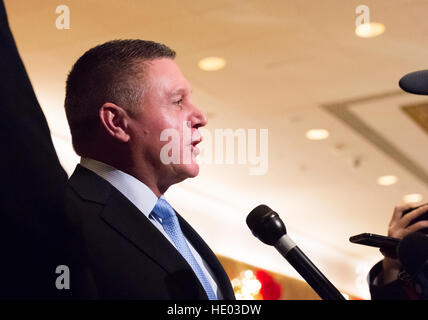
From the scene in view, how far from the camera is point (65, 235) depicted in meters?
0.33

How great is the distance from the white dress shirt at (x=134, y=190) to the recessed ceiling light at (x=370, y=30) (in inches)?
112

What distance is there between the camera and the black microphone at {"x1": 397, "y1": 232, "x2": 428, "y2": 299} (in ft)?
2.00

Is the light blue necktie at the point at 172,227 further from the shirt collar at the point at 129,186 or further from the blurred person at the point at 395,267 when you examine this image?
the blurred person at the point at 395,267

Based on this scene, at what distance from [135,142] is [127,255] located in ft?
0.92

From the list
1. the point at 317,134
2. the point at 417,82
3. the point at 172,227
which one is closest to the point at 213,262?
the point at 172,227

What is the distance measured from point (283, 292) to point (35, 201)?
7.78 metres

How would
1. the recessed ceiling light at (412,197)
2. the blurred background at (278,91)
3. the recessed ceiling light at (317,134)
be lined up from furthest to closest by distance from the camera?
the recessed ceiling light at (412,197) → the recessed ceiling light at (317,134) → the blurred background at (278,91)

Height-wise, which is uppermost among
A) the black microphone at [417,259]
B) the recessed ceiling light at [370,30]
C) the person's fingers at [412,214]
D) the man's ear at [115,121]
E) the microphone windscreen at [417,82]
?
the recessed ceiling light at [370,30]

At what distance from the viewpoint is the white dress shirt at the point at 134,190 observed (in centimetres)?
90

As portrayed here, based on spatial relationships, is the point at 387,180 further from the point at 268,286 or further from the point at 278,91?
the point at 278,91

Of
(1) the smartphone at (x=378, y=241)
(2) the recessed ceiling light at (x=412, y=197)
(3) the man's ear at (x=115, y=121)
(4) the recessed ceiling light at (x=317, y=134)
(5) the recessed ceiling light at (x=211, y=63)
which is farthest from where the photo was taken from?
(2) the recessed ceiling light at (x=412, y=197)

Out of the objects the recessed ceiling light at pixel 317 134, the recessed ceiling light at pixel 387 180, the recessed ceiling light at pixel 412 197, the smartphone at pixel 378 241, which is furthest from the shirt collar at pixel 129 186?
the recessed ceiling light at pixel 412 197

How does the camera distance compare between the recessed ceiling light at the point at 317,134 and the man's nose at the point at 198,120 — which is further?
the recessed ceiling light at the point at 317,134

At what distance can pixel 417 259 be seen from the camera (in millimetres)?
612
